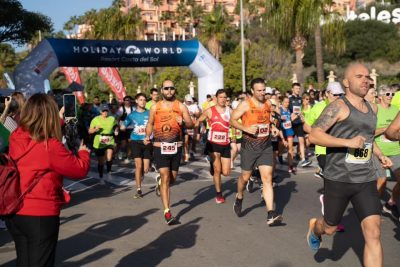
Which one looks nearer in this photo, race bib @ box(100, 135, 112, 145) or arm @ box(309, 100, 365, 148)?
arm @ box(309, 100, 365, 148)

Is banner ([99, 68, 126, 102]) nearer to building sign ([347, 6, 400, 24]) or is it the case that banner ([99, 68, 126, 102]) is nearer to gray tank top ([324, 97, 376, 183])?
gray tank top ([324, 97, 376, 183])

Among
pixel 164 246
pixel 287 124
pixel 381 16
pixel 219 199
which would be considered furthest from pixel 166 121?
pixel 381 16

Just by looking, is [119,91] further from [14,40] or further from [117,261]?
[117,261]

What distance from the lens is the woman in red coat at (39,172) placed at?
3896 mm

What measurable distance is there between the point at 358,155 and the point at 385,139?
283cm

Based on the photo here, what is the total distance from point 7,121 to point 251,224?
334 centimetres

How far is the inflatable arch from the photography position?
15.6 meters

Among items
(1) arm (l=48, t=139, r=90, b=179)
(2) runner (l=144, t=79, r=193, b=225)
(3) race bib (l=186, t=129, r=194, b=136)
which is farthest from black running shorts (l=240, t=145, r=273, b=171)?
(3) race bib (l=186, t=129, r=194, b=136)

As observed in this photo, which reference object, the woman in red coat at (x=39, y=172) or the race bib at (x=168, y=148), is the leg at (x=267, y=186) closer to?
the race bib at (x=168, y=148)

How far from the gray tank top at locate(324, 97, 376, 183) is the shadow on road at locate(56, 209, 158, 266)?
281cm

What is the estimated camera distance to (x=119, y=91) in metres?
25.8

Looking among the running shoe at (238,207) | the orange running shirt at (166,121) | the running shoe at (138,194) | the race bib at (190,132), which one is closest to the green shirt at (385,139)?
the running shoe at (238,207)

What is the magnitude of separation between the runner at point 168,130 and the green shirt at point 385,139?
8.49 feet

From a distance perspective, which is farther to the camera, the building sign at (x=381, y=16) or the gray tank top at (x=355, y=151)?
the building sign at (x=381, y=16)
